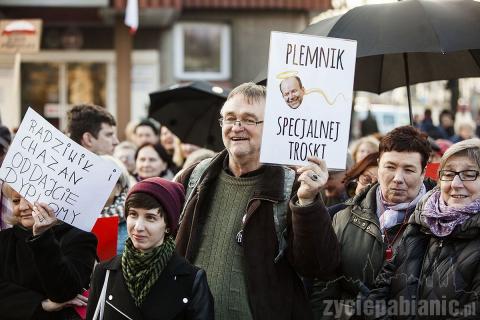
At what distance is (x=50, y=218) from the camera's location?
14.7ft

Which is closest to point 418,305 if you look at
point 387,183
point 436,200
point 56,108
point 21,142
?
point 436,200

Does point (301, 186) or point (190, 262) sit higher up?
point (301, 186)

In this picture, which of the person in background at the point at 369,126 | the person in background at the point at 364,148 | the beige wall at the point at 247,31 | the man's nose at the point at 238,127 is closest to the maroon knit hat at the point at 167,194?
the man's nose at the point at 238,127

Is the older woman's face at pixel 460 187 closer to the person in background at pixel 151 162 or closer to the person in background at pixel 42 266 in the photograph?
the person in background at pixel 42 266

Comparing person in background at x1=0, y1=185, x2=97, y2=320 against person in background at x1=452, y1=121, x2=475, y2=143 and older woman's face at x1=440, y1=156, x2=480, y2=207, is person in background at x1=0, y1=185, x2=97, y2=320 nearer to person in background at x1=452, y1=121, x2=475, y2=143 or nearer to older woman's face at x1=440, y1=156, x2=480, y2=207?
older woman's face at x1=440, y1=156, x2=480, y2=207

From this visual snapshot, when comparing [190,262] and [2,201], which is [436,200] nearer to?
[190,262]

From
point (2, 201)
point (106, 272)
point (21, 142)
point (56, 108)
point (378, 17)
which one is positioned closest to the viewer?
point (106, 272)

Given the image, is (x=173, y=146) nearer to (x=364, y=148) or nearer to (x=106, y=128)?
(x=364, y=148)

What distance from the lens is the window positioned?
18.2 metres

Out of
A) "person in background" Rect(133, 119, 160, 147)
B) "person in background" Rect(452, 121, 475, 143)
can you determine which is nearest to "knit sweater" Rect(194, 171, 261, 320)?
"person in background" Rect(133, 119, 160, 147)

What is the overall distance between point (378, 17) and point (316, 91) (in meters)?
1.64

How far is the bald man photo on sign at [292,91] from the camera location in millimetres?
4082

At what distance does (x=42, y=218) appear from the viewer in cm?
445

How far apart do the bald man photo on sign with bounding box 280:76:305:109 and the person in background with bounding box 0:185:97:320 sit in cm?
138
